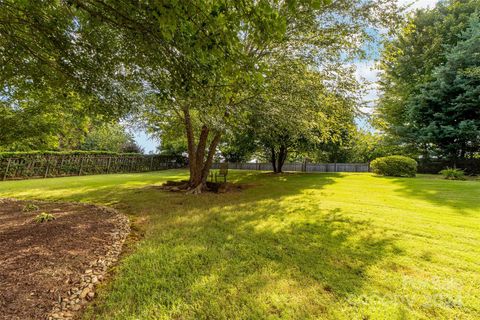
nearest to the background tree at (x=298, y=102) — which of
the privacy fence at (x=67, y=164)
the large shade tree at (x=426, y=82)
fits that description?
the large shade tree at (x=426, y=82)

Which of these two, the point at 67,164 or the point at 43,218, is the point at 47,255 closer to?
the point at 43,218

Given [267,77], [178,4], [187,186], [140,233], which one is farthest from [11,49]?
[187,186]

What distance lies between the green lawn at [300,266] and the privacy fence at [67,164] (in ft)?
42.0

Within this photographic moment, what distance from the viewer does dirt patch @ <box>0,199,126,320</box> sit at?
226 cm

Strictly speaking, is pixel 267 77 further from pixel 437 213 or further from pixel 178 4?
pixel 437 213

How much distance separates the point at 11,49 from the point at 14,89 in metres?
2.11

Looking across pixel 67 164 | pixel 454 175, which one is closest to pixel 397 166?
pixel 454 175

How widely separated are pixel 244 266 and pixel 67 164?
18.2 meters

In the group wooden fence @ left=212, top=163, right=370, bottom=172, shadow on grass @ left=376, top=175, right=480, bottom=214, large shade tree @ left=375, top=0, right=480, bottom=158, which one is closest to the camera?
shadow on grass @ left=376, top=175, right=480, bottom=214

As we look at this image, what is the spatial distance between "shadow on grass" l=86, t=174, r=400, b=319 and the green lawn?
13 millimetres

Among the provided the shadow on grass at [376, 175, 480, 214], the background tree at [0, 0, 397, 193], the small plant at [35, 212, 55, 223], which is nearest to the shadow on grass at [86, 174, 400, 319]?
the small plant at [35, 212, 55, 223]

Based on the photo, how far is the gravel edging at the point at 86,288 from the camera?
85.5 inches

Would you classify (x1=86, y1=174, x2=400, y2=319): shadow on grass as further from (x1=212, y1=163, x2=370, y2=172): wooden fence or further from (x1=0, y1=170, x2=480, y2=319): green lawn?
(x1=212, y1=163, x2=370, y2=172): wooden fence

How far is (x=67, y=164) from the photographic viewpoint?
16.1 meters
